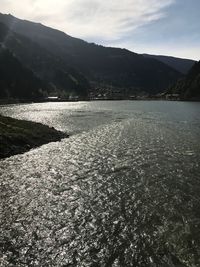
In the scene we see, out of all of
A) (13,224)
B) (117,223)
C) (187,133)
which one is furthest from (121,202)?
(187,133)

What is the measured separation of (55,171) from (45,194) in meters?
11.1

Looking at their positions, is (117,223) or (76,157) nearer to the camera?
(117,223)

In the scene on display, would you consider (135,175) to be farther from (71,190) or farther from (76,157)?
(76,157)

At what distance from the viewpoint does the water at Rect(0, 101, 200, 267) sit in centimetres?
2473

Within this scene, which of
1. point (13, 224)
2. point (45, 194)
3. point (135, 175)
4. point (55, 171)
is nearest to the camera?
point (13, 224)

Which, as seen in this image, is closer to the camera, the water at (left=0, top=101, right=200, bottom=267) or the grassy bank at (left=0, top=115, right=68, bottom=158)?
the water at (left=0, top=101, right=200, bottom=267)

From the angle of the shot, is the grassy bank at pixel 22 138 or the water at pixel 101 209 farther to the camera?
Answer: the grassy bank at pixel 22 138

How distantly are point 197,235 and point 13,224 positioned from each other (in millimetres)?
15768

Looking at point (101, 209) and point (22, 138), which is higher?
point (101, 209)

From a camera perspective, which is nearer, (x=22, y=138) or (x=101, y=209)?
(x=101, y=209)

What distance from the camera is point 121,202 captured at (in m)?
35.1

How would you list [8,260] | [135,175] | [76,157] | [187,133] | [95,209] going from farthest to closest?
[187,133] < [76,157] < [135,175] < [95,209] < [8,260]

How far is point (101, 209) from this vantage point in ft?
109

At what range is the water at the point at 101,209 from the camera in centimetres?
2473
